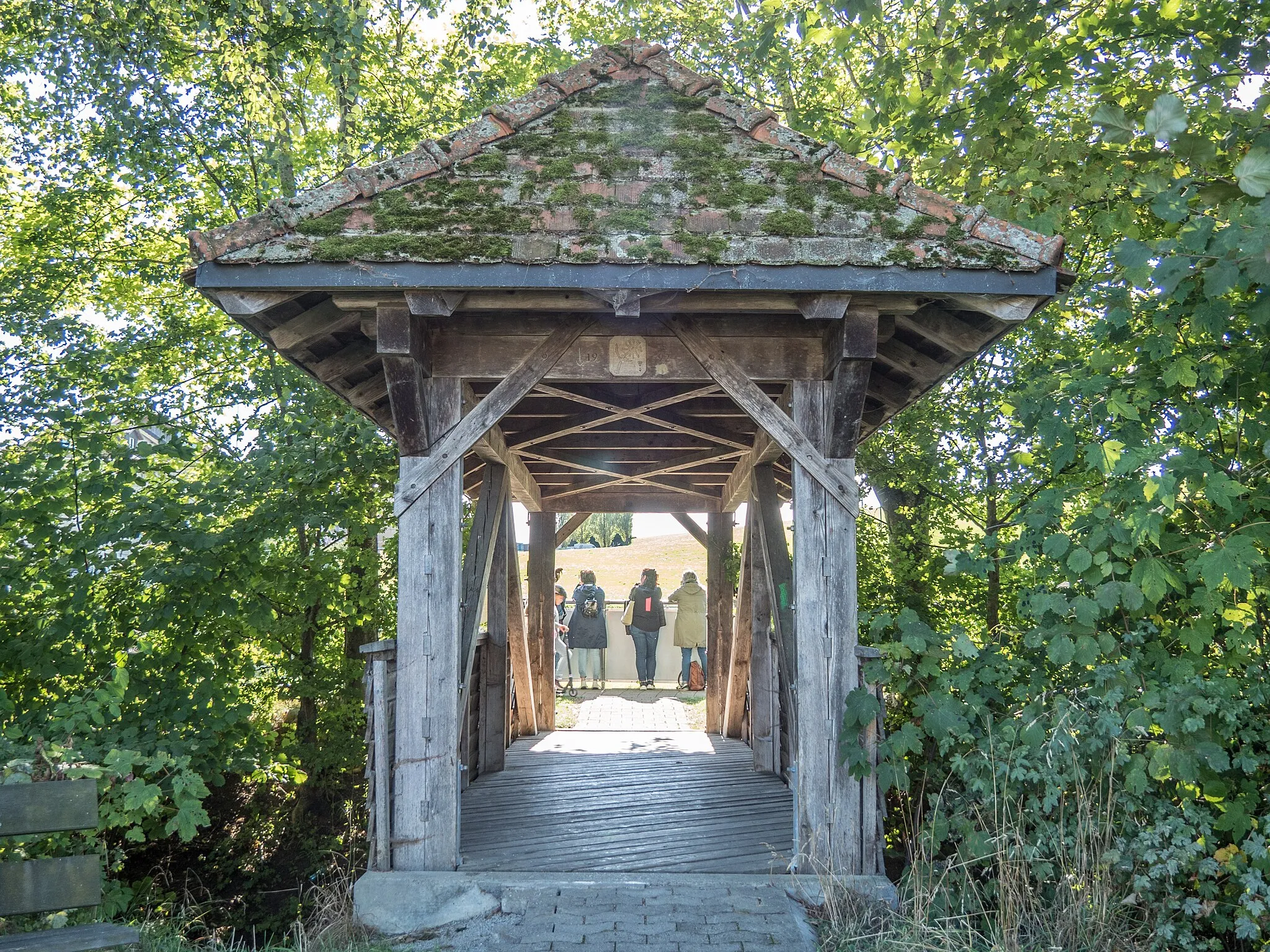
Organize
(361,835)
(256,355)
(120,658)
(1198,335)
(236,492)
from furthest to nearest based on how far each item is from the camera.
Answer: (256,355), (361,835), (236,492), (120,658), (1198,335)

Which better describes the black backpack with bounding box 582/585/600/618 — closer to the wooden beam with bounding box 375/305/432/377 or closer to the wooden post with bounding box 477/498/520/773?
the wooden post with bounding box 477/498/520/773

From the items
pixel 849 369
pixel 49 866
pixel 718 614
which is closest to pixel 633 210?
pixel 849 369

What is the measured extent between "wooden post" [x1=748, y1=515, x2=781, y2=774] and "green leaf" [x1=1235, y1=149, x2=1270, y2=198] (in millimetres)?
4247

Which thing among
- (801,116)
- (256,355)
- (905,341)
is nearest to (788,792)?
(905,341)

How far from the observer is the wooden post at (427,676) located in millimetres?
4516

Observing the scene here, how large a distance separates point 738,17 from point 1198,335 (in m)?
8.64

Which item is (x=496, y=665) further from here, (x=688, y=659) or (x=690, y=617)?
(x=688, y=659)

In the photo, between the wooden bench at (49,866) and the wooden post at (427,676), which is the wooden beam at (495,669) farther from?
the wooden bench at (49,866)

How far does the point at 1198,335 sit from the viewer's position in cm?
518

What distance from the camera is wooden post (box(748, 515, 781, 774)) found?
25.0 ft

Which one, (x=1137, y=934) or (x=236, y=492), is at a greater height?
(x=236, y=492)

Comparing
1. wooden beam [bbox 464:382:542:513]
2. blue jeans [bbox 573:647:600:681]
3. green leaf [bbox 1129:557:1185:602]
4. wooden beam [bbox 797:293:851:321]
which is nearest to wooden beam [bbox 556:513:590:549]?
wooden beam [bbox 464:382:542:513]

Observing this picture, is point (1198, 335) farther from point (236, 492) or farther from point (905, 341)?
point (236, 492)

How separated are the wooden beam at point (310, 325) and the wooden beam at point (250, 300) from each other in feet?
1.46
